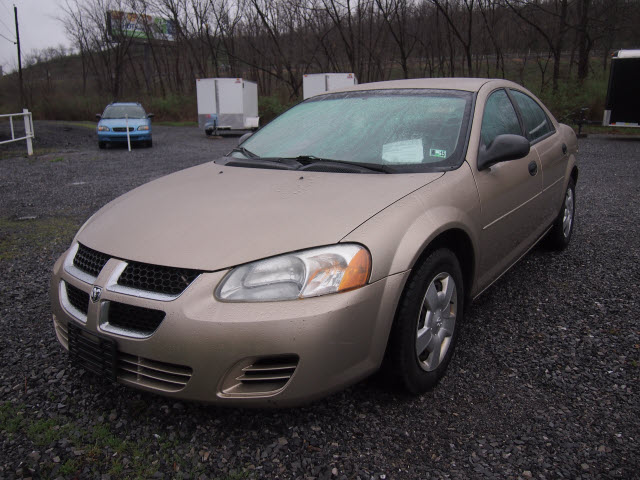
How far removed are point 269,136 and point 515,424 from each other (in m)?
2.28

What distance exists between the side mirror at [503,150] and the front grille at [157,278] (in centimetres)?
173

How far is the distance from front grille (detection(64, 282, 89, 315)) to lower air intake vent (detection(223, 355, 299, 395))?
2.38 ft

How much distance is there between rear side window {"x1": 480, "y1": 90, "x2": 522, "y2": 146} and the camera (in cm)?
310

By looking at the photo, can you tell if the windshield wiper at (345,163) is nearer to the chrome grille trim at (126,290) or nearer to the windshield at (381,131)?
the windshield at (381,131)

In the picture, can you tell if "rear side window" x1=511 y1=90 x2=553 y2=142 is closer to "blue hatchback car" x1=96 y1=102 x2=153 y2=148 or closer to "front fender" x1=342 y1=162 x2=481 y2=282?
"front fender" x1=342 y1=162 x2=481 y2=282

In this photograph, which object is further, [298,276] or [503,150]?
[503,150]

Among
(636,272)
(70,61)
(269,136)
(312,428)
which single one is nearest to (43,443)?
(312,428)

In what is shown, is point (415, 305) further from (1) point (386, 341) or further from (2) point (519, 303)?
(2) point (519, 303)

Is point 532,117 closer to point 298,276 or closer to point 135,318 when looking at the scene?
point 298,276

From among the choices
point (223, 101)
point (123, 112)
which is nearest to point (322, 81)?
point (223, 101)

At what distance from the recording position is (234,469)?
1.95 metres

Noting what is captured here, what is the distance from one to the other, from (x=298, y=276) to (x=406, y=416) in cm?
86

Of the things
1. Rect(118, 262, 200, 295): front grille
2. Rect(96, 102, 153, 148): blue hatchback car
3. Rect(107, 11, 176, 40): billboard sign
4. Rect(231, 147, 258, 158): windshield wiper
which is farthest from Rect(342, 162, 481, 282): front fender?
Rect(107, 11, 176, 40): billboard sign

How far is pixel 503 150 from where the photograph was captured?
9.26ft
